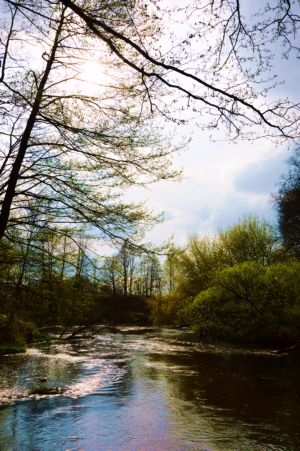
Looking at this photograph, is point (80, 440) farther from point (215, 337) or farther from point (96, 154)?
point (215, 337)

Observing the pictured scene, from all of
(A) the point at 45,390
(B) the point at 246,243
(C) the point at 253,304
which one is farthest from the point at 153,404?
(B) the point at 246,243

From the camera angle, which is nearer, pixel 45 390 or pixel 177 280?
pixel 45 390

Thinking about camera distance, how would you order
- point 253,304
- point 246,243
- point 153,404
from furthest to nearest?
point 246,243 < point 253,304 < point 153,404

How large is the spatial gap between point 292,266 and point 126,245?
19245 millimetres

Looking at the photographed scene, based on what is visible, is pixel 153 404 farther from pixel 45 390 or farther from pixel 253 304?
pixel 253 304

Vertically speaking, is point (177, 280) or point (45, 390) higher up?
point (177, 280)

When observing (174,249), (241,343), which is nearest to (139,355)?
(241,343)

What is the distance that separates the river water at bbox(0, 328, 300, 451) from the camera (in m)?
7.75

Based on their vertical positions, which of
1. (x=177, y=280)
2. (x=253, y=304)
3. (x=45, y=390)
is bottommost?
(x=45, y=390)

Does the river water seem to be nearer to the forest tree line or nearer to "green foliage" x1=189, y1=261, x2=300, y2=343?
the forest tree line

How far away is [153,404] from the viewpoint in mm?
Answer: 10328

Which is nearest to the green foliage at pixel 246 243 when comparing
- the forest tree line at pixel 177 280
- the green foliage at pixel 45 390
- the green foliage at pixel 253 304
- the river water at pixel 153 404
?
the forest tree line at pixel 177 280

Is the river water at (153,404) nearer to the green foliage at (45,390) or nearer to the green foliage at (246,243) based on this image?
the green foliage at (45,390)

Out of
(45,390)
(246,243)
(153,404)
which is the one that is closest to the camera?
(153,404)
